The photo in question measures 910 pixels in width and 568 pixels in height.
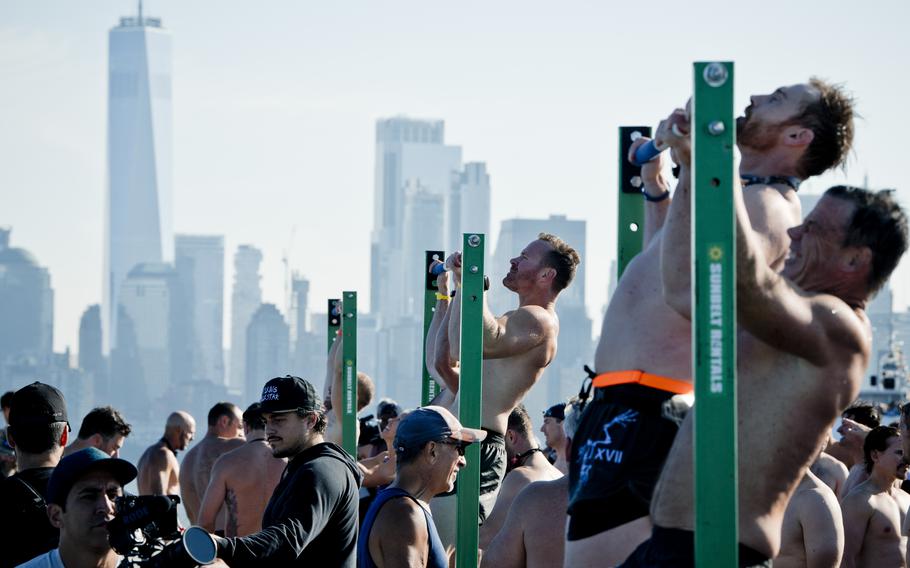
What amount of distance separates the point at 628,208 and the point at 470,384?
133 cm

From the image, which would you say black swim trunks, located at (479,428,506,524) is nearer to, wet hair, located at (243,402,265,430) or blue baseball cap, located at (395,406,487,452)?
blue baseball cap, located at (395,406,487,452)

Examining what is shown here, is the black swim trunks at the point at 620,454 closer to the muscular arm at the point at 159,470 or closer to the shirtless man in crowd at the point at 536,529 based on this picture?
the shirtless man in crowd at the point at 536,529

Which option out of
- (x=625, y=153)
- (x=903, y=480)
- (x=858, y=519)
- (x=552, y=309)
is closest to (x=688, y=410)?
(x=625, y=153)

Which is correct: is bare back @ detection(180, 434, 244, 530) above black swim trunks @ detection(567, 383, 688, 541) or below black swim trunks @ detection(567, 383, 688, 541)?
below

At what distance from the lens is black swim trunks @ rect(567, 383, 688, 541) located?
14.4ft

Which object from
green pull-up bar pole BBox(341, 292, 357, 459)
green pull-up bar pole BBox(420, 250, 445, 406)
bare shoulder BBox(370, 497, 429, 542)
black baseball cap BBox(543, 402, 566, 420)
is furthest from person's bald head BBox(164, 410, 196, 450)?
bare shoulder BBox(370, 497, 429, 542)

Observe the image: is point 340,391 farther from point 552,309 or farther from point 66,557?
point 66,557

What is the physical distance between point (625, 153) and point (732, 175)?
6.24ft

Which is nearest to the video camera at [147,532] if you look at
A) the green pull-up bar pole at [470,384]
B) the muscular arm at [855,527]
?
the green pull-up bar pole at [470,384]

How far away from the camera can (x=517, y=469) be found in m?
8.08

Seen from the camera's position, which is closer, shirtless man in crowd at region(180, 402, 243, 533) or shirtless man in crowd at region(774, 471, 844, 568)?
shirtless man in crowd at region(774, 471, 844, 568)

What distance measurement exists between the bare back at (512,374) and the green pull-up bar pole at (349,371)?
1272mm

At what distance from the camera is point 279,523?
557cm

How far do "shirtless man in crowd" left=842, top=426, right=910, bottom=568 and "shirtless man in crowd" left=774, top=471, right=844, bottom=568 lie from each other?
1.44 meters
